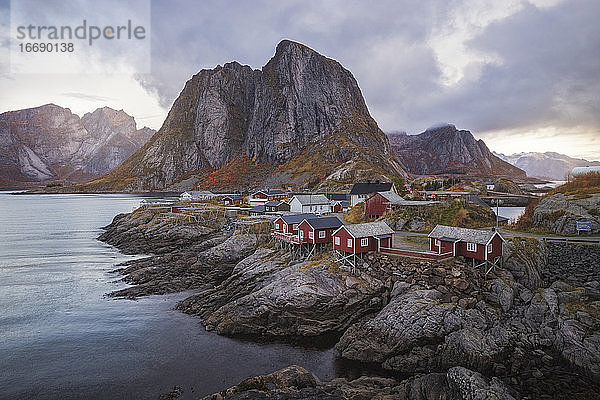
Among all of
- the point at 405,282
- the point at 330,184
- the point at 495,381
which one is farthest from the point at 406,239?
the point at 330,184

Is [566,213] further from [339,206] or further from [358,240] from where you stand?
[339,206]

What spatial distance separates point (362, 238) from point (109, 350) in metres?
24.0

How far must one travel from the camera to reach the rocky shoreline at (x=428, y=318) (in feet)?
64.5

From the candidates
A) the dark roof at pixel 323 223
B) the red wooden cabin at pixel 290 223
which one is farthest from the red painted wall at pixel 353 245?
the red wooden cabin at pixel 290 223

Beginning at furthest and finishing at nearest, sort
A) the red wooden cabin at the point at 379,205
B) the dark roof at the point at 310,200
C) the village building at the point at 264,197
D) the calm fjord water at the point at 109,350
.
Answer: the village building at the point at 264,197 < the dark roof at the point at 310,200 < the red wooden cabin at the point at 379,205 < the calm fjord water at the point at 109,350

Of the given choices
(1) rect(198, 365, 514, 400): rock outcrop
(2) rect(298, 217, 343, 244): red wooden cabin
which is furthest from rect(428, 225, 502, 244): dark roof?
(1) rect(198, 365, 514, 400): rock outcrop

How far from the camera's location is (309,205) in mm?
69125

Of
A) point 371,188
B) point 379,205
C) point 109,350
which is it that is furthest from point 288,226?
point 371,188

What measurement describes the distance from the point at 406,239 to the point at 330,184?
96.0m

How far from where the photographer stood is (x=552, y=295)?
88.4ft

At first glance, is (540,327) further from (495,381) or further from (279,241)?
(279,241)

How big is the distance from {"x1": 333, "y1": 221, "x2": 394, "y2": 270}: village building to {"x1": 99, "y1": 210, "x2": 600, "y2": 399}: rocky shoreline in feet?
4.78

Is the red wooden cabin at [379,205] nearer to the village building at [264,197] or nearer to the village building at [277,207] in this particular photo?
the village building at [277,207]

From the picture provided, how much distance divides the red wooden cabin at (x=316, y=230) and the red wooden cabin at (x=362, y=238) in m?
4.52
